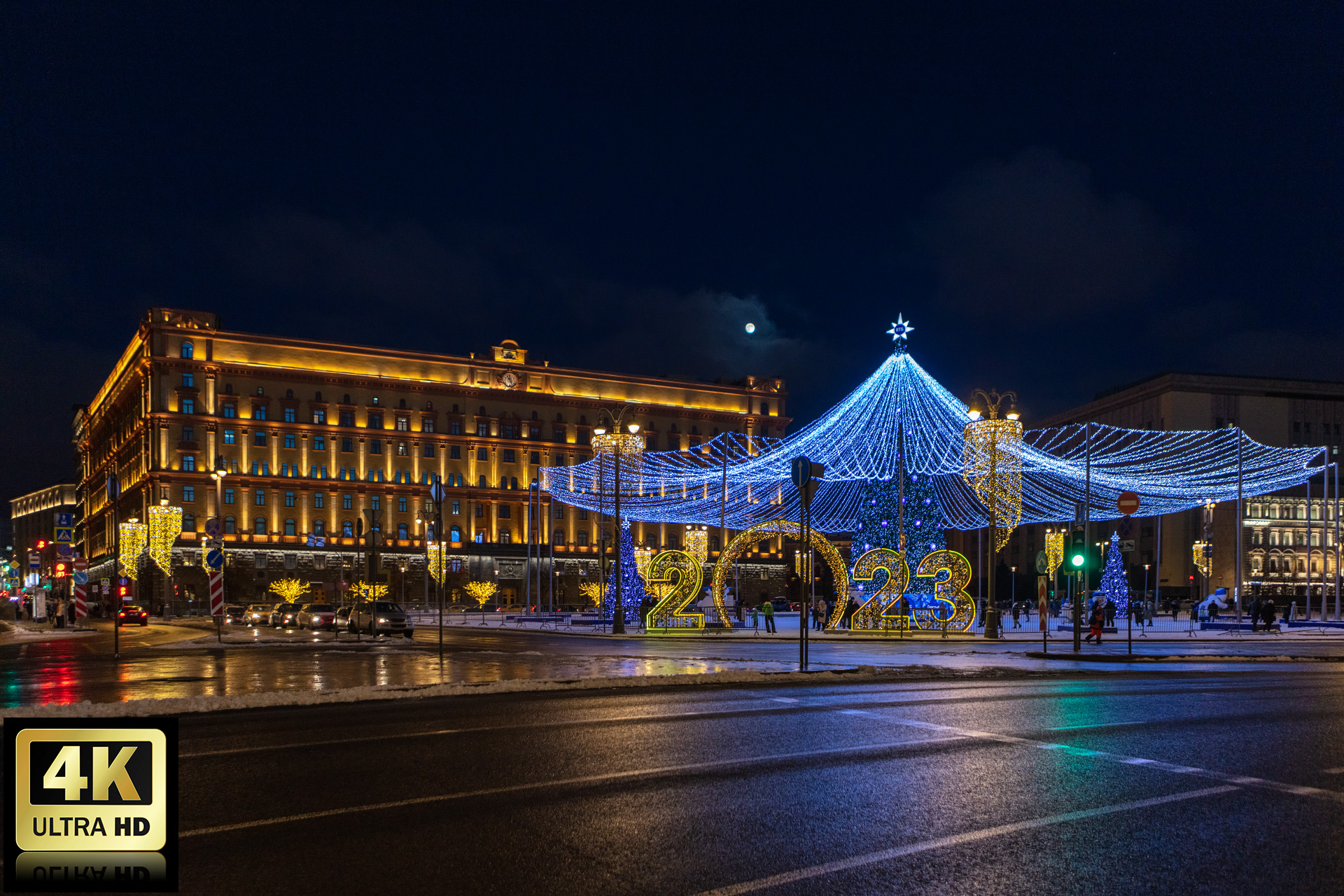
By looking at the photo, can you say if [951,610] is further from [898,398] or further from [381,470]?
[381,470]

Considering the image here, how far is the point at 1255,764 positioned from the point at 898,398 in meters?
25.8

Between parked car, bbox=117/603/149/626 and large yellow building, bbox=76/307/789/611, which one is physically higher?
large yellow building, bbox=76/307/789/611

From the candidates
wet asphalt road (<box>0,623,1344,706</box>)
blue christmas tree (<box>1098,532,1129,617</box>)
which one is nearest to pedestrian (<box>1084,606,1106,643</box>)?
wet asphalt road (<box>0,623,1344,706</box>)

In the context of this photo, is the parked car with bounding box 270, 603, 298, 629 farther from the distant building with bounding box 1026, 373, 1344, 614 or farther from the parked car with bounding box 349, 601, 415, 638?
the distant building with bounding box 1026, 373, 1344, 614

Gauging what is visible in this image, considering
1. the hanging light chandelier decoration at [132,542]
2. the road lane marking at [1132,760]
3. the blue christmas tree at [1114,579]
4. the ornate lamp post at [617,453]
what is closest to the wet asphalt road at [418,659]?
the ornate lamp post at [617,453]

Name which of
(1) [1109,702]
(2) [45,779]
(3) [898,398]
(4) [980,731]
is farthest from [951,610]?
(2) [45,779]

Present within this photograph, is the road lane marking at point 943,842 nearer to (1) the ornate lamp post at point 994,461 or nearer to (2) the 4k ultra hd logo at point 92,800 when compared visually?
(2) the 4k ultra hd logo at point 92,800

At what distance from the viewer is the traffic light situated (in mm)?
25781

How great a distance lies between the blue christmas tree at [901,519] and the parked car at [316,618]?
21795mm

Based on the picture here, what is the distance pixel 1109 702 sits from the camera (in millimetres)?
14508

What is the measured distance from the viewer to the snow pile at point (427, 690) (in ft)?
42.2

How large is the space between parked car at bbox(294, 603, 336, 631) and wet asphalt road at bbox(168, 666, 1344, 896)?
32.9 metres

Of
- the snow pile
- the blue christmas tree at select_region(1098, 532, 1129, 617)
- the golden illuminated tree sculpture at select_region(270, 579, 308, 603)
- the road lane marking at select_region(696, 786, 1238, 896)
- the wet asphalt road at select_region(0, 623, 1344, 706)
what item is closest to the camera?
the road lane marking at select_region(696, 786, 1238, 896)

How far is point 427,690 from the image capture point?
15.7 metres
